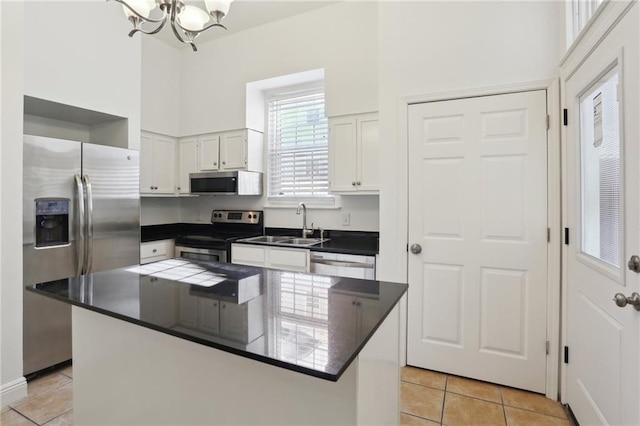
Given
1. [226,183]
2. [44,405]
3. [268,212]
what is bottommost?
[44,405]

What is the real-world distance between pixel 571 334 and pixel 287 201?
290cm

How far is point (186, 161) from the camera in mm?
4258

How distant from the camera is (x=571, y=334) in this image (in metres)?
2.02

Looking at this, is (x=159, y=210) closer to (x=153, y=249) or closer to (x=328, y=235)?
(x=153, y=249)

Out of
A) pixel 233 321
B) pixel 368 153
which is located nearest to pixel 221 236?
pixel 368 153

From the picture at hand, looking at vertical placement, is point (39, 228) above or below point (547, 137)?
below

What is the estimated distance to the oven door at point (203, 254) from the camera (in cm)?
362

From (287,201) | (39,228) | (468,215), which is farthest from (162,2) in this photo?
(287,201)

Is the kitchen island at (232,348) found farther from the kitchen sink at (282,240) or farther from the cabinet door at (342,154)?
the kitchen sink at (282,240)

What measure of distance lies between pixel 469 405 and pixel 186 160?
385cm

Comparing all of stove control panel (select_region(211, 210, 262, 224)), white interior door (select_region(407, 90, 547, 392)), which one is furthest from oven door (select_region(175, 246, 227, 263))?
white interior door (select_region(407, 90, 547, 392))

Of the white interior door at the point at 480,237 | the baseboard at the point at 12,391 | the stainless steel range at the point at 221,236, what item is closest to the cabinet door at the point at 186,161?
the stainless steel range at the point at 221,236

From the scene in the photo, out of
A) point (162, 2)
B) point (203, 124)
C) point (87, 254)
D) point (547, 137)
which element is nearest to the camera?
point (162, 2)

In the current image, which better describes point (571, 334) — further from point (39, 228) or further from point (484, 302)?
point (39, 228)
